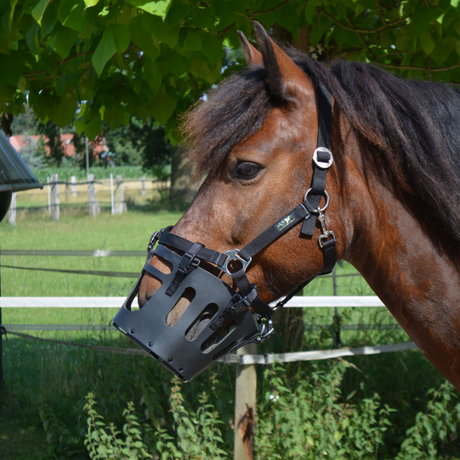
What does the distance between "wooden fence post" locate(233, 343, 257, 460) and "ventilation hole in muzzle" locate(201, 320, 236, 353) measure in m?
1.47

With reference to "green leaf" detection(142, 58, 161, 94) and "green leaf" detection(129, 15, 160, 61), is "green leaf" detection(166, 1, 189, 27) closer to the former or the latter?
"green leaf" detection(129, 15, 160, 61)

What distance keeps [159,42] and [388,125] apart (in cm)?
130

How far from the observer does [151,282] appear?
63.0 inches

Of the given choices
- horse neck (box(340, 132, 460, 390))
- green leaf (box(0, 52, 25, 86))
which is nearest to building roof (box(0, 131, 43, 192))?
green leaf (box(0, 52, 25, 86))

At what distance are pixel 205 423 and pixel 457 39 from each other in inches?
112

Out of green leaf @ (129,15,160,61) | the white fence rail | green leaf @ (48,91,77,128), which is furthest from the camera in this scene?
green leaf @ (48,91,77,128)

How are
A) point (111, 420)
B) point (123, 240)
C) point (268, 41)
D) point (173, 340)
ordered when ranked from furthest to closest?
point (123, 240), point (111, 420), point (173, 340), point (268, 41)

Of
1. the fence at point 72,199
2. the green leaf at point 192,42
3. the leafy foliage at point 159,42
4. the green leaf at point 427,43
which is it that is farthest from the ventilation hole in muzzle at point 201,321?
the fence at point 72,199

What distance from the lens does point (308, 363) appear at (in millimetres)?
3691

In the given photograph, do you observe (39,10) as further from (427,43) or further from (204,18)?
(427,43)

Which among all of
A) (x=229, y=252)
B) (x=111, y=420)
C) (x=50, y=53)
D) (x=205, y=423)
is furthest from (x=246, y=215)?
(x=111, y=420)

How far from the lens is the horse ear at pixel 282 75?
58.8 inches

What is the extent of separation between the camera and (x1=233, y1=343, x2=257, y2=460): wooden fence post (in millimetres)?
3066

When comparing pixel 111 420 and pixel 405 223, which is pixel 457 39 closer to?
pixel 405 223
